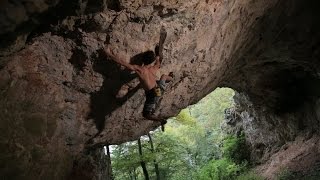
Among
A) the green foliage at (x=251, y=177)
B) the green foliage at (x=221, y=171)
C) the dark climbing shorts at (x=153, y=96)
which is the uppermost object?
the dark climbing shorts at (x=153, y=96)

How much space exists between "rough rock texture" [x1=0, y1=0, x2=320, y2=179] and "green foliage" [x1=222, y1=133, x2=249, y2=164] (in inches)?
306

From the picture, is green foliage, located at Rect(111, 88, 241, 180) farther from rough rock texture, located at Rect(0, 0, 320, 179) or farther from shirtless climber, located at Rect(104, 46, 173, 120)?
shirtless climber, located at Rect(104, 46, 173, 120)

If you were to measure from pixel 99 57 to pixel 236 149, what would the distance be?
1321 cm

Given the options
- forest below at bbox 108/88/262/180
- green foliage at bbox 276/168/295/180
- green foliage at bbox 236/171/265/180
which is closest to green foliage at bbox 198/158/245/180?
forest below at bbox 108/88/262/180

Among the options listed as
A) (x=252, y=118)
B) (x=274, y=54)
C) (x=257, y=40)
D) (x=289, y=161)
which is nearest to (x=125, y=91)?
(x=257, y=40)

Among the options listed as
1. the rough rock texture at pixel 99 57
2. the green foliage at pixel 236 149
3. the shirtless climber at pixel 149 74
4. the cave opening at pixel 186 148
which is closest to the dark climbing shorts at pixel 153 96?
the shirtless climber at pixel 149 74

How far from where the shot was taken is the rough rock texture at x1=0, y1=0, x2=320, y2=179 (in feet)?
17.2

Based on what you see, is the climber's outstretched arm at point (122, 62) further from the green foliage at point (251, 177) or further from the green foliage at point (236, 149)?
the green foliage at point (236, 149)

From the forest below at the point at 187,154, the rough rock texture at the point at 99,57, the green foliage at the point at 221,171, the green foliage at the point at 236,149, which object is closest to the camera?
the rough rock texture at the point at 99,57

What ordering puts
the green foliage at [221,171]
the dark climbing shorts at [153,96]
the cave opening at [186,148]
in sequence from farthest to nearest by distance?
the cave opening at [186,148]
the green foliage at [221,171]
the dark climbing shorts at [153,96]

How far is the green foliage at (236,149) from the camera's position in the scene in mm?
17859

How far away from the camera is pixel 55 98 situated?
6461 millimetres

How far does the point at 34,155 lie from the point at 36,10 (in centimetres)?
272

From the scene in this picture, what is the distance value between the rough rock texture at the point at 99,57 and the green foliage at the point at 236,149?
7.78 metres
